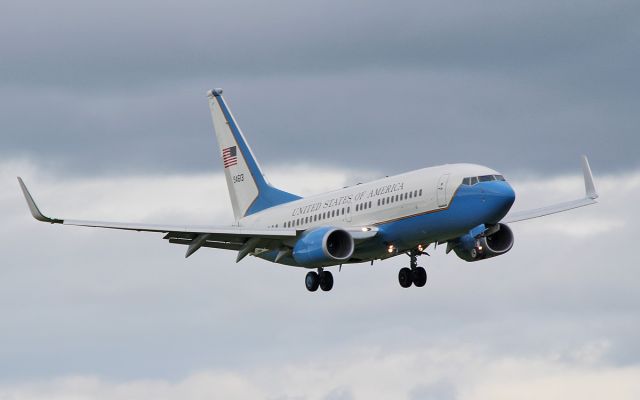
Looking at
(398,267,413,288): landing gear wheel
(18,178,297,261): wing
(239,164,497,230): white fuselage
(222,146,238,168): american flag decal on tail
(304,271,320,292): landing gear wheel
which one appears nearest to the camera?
(239,164,497,230): white fuselage

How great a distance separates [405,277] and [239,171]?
1692 cm

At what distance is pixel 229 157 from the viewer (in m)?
106

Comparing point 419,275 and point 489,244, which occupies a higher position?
point 489,244

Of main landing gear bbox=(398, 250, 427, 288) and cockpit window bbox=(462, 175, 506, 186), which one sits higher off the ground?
cockpit window bbox=(462, 175, 506, 186)

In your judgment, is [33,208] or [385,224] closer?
[33,208]

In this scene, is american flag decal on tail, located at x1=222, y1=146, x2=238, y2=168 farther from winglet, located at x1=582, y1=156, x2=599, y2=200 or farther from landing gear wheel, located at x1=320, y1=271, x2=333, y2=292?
winglet, located at x1=582, y1=156, x2=599, y2=200

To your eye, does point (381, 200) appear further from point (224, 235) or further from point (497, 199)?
point (224, 235)

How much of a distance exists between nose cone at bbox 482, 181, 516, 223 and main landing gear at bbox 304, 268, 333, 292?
36.5 ft

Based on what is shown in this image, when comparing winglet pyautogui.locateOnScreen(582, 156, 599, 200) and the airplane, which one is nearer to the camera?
the airplane

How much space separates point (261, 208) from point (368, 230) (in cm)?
1492

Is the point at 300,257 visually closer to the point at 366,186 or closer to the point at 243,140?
the point at 366,186

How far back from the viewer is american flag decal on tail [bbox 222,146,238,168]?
105062 mm

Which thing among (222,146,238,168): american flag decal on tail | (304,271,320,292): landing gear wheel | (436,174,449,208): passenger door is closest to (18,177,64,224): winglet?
(304,271,320,292): landing gear wheel

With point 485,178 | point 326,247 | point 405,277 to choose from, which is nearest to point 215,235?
point 326,247
